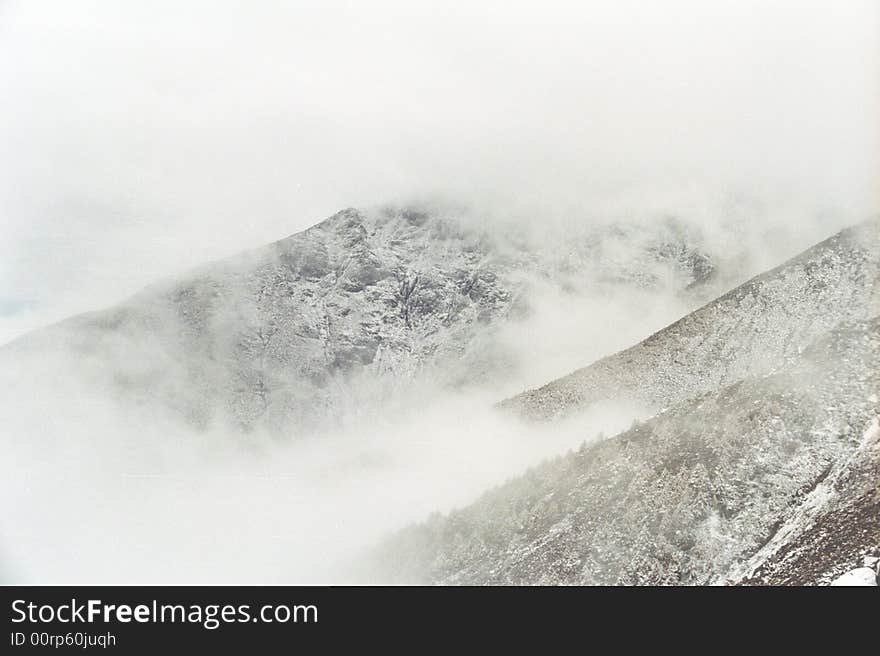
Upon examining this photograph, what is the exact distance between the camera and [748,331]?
57.7 metres

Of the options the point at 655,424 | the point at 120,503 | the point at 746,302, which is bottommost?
the point at 655,424

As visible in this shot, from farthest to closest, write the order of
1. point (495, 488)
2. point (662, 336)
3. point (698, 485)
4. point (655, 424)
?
1. point (662, 336)
2. point (495, 488)
3. point (655, 424)
4. point (698, 485)

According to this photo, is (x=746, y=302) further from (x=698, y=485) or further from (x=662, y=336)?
(x=698, y=485)

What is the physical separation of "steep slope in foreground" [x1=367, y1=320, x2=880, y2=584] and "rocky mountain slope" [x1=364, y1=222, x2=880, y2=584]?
79 mm

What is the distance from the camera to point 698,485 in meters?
30.8

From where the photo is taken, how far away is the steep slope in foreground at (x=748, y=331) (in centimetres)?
4466

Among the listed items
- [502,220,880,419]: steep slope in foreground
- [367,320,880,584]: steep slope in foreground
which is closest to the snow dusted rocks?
[367,320,880,584]: steep slope in foreground

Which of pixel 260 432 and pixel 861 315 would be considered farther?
pixel 260 432

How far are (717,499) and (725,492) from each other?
0.53m

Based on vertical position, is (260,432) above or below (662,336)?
above

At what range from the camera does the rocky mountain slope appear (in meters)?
25.0

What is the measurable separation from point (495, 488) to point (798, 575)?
1230 inches
